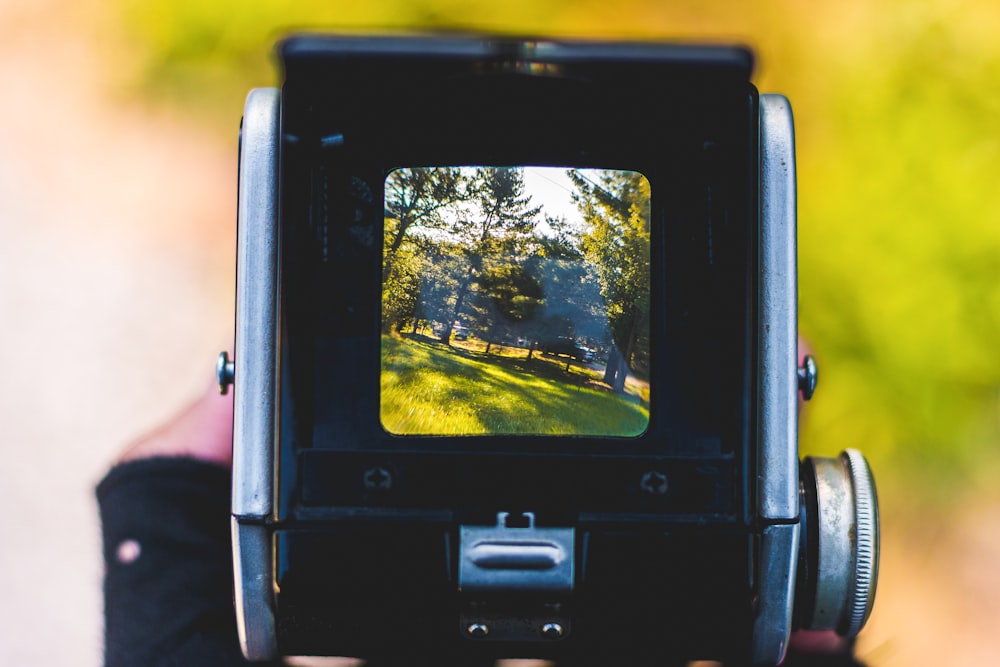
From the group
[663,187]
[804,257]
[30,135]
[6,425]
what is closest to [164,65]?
[30,135]

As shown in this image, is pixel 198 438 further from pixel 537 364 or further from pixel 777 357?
pixel 777 357

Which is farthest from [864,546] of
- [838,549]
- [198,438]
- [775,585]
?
[198,438]

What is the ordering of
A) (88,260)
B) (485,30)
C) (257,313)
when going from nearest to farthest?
(257,313) → (485,30) → (88,260)

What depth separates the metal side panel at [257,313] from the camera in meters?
1.09

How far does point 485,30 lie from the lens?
2309mm

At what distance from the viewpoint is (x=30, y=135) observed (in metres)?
2.55

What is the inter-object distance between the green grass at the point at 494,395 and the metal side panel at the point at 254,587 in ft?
0.65

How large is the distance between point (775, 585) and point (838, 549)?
0.35 feet

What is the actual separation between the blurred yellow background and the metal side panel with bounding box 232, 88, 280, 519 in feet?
3.74

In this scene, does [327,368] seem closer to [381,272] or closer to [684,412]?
[381,272]

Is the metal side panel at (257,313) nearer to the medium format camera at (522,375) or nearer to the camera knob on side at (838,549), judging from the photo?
the medium format camera at (522,375)

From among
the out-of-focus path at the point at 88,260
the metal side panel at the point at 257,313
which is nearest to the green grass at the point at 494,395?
the metal side panel at the point at 257,313

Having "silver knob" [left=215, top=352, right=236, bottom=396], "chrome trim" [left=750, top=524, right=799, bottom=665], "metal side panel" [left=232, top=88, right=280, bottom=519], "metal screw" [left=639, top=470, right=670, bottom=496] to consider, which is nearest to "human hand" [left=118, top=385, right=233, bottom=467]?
"silver knob" [left=215, top=352, right=236, bottom=396]

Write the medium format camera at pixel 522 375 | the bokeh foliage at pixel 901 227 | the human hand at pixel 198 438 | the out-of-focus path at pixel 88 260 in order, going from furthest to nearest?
the out-of-focus path at pixel 88 260 < the bokeh foliage at pixel 901 227 < the human hand at pixel 198 438 < the medium format camera at pixel 522 375
